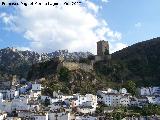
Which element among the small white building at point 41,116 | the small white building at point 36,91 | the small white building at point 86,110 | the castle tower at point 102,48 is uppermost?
the castle tower at point 102,48

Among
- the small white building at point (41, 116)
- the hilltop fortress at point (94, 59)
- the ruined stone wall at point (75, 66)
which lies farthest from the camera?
the hilltop fortress at point (94, 59)

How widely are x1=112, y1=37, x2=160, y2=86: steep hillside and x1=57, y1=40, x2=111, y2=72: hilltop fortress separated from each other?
2920mm

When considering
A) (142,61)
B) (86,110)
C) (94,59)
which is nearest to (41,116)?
(86,110)

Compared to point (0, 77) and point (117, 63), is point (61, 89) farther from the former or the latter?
point (0, 77)

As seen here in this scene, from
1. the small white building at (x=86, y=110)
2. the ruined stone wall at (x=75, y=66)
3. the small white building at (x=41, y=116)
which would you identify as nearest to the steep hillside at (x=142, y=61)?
the ruined stone wall at (x=75, y=66)

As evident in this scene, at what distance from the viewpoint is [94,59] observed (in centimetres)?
10650

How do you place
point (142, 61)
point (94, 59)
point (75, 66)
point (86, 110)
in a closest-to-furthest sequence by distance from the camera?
point (86, 110), point (75, 66), point (94, 59), point (142, 61)

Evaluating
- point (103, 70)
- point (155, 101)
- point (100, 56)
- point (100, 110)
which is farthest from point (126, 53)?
point (100, 110)

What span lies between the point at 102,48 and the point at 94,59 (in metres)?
6.30

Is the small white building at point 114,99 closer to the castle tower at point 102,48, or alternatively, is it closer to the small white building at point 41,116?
the small white building at point 41,116

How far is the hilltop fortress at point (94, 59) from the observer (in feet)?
310

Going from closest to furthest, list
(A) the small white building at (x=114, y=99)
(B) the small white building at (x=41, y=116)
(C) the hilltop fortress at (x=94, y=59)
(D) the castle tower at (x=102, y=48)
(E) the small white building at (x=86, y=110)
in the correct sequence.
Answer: (B) the small white building at (x=41, y=116) < (E) the small white building at (x=86, y=110) < (A) the small white building at (x=114, y=99) < (C) the hilltop fortress at (x=94, y=59) < (D) the castle tower at (x=102, y=48)

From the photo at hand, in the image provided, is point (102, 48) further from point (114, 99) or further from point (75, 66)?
point (114, 99)

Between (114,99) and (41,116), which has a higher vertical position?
(114,99)
